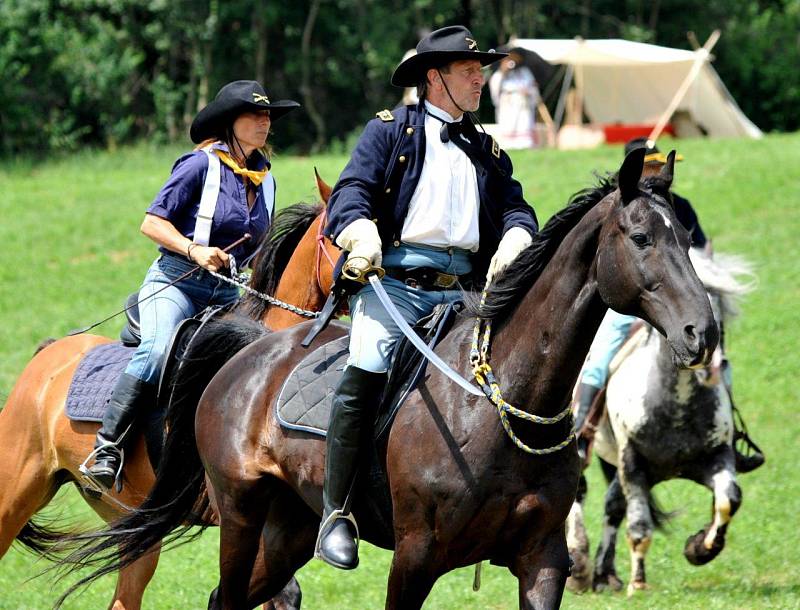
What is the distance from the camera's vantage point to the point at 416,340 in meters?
5.07

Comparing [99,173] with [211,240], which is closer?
[211,240]

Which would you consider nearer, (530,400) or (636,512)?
(530,400)

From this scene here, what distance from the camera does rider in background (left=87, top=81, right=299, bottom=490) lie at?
22.4 feet

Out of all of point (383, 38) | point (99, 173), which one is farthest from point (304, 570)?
point (383, 38)

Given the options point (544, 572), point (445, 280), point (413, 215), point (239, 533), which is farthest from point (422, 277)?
point (239, 533)

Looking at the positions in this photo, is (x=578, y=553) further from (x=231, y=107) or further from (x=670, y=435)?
(x=231, y=107)

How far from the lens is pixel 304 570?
923cm

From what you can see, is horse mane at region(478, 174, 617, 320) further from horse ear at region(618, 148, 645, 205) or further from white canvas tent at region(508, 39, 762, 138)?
white canvas tent at region(508, 39, 762, 138)

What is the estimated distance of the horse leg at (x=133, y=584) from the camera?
278 inches

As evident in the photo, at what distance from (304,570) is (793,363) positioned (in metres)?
7.80

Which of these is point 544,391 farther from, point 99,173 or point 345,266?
point 99,173

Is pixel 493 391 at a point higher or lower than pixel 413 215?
lower

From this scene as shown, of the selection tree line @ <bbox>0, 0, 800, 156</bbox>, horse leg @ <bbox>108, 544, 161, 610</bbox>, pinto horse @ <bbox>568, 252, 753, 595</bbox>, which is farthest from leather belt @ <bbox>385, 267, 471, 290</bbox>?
tree line @ <bbox>0, 0, 800, 156</bbox>

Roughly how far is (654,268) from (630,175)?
0.36 metres
